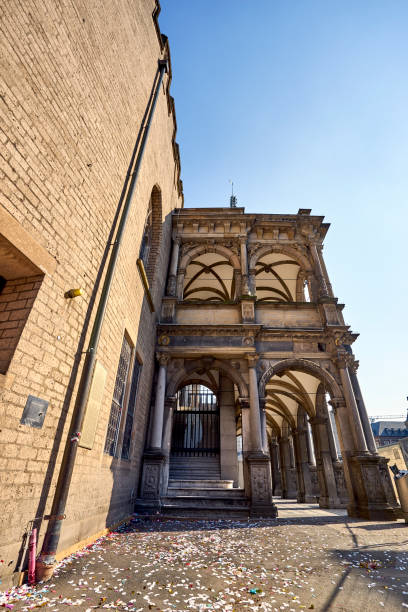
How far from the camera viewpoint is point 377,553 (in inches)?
188

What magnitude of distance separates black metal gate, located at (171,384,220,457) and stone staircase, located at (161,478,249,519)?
5.38 meters

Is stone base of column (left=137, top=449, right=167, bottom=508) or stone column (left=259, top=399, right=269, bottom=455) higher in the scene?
stone column (left=259, top=399, right=269, bottom=455)

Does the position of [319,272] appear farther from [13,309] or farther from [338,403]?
[13,309]

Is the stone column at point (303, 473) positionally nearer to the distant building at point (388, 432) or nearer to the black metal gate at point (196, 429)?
the black metal gate at point (196, 429)

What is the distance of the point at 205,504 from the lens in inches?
347

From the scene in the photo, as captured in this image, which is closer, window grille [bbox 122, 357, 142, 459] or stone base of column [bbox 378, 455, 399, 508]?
window grille [bbox 122, 357, 142, 459]

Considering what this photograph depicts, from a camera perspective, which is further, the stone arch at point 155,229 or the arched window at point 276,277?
the arched window at point 276,277

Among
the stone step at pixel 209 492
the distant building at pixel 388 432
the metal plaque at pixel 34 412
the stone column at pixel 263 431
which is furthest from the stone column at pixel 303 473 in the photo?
the distant building at pixel 388 432

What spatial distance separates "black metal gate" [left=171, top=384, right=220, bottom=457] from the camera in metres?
14.8

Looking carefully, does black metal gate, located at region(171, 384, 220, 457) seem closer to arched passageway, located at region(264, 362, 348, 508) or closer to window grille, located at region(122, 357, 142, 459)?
arched passageway, located at region(264, 362, 348, 508)

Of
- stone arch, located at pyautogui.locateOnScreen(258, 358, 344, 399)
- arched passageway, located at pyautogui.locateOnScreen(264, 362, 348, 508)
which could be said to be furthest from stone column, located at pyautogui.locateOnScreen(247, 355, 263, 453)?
arched passageway, located at pyautogui.locateOnScreen(264, 362, 348, 508)

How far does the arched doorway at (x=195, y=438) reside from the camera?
1344cm

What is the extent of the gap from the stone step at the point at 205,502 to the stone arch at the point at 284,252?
8860 millimetres

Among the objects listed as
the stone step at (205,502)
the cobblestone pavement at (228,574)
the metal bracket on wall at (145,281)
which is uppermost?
the metal bracket on wall at (145,281)
